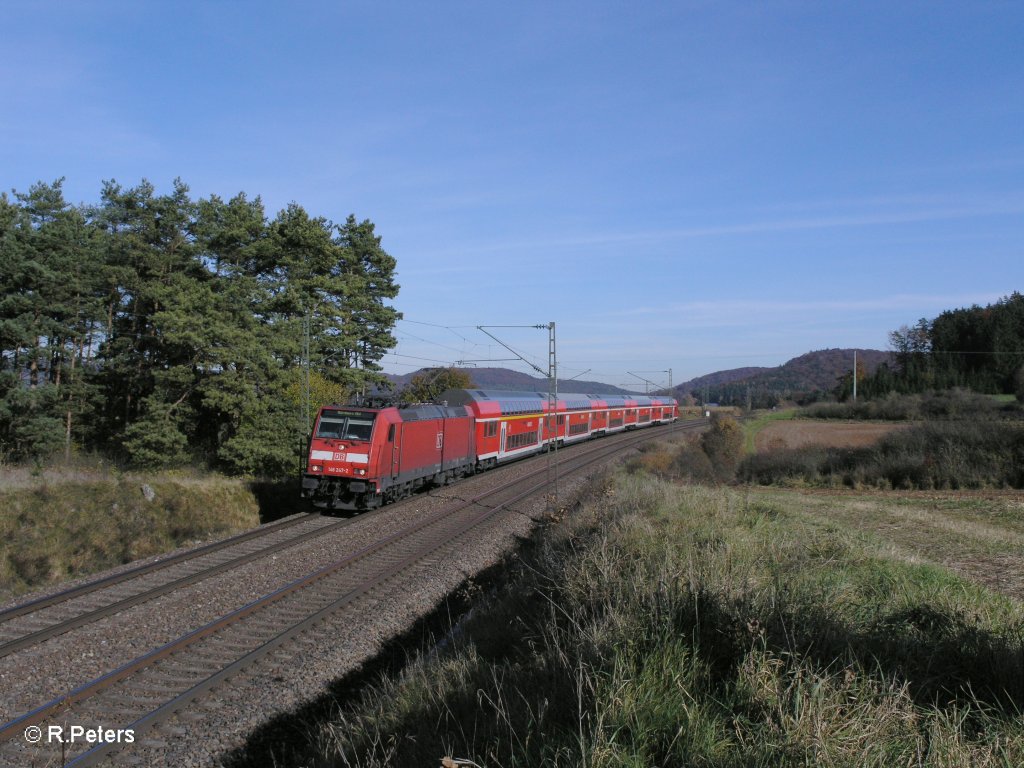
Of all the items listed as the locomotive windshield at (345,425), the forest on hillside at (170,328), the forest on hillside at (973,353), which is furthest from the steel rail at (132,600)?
the forest on hillside at (973,353)

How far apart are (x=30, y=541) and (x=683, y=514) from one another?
1541cm

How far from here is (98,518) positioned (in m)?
19.8

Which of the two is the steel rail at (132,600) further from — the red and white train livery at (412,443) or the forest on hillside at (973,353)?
the forest on hillside at (973,353)

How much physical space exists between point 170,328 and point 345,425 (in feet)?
60.0

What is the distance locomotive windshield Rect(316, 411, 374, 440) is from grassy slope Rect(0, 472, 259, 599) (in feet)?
12.5

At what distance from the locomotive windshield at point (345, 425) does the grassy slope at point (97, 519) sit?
12.5 ft

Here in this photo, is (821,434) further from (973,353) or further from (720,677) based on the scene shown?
(720,677)

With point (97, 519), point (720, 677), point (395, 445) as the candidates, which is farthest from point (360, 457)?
point (720, 677)

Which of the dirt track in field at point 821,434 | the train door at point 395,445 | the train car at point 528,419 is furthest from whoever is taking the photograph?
the dirt track in field at point 821,434

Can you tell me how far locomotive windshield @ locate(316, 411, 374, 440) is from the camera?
1973cm

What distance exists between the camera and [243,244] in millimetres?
41688

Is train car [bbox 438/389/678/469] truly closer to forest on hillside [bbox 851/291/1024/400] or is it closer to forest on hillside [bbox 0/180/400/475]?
forest on hillside [bbox 0/180/400/475]

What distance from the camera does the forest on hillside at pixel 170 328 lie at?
32344 millimetres

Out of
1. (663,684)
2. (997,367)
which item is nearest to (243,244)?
(663,684)
